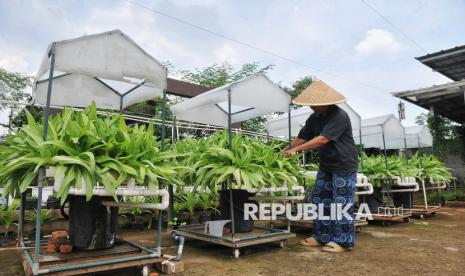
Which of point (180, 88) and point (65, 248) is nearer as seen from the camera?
point (65, 248)

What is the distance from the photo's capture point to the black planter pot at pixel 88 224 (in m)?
2.74

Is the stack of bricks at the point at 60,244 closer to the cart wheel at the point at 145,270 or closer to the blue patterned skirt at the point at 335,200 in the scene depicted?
the cart wheel at the point at 145,270

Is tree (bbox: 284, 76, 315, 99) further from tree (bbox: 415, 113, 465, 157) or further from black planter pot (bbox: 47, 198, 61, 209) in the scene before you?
black planter pot (bbox: 47, 198, 61, 209)

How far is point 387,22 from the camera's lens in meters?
11.1

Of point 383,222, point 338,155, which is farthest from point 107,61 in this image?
point 383,222

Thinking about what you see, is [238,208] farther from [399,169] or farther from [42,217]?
[399,169]

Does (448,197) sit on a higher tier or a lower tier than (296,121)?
lower

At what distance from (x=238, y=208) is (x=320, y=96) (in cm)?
154

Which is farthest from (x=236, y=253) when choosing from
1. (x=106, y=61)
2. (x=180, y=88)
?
(x=180, y=88)

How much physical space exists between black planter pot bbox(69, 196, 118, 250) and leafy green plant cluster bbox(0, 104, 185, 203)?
40cm

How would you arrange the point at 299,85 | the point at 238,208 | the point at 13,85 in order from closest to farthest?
the point at 238,208 < the point at 299,85 < the point at 13,85

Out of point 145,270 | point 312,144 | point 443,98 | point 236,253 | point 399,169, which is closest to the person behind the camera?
Result: point 145,270

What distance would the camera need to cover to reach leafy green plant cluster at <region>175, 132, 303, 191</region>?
3.31m

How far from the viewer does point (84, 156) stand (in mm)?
2422
